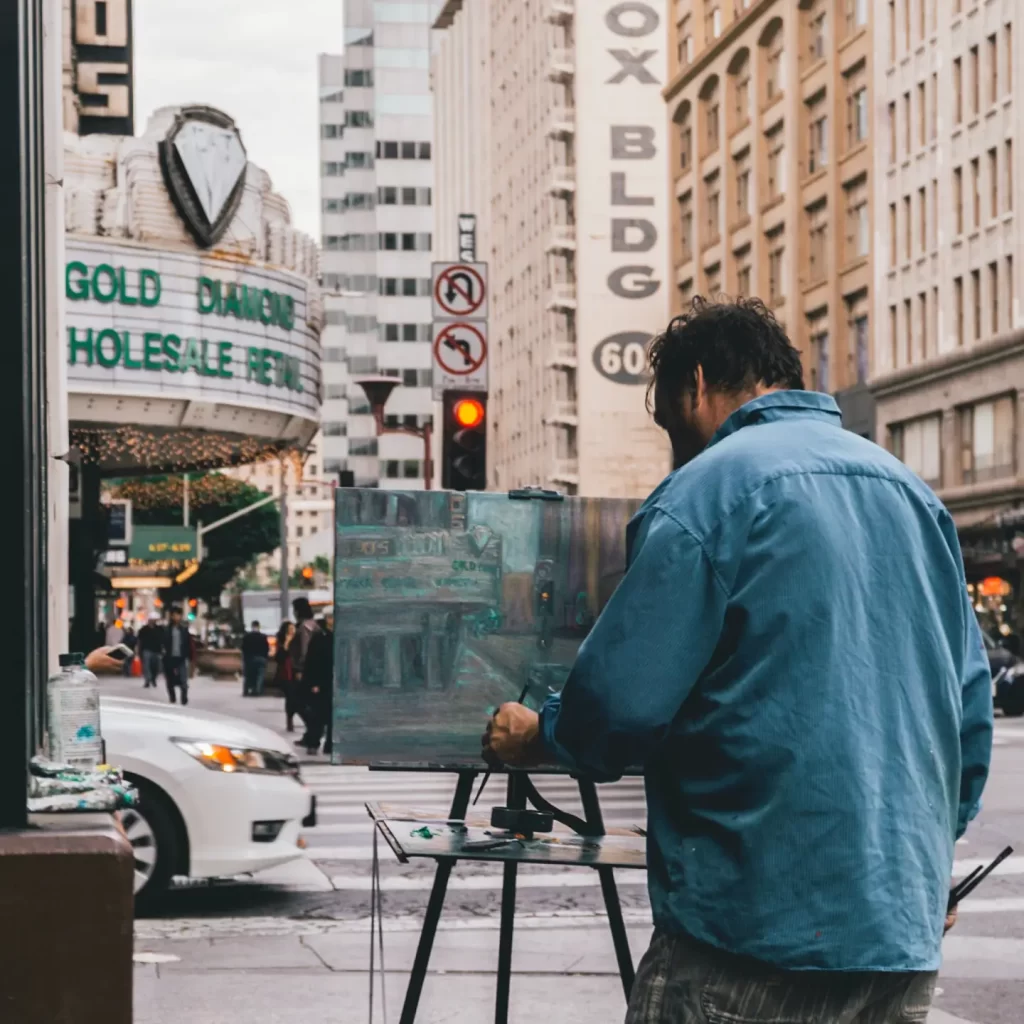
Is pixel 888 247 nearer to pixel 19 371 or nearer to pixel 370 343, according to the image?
pixel 19 371

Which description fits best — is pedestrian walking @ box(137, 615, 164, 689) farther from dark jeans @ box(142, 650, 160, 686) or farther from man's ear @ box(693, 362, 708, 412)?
man's ear @ box(693, 362, 708, 412)

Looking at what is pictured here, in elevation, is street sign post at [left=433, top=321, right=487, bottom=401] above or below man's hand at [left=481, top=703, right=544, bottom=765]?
above

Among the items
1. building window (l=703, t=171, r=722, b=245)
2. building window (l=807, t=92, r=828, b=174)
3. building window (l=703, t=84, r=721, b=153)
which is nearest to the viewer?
building window (l=807, t=92, r=828, b=174)

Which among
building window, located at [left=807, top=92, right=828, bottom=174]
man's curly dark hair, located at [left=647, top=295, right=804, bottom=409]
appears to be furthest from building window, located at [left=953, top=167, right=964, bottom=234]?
man's curly dark hair, located at [left=647, top=295, right=804, bottom=409]

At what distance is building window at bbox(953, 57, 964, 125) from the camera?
51.3 meters

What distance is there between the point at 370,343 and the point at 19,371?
13565 cm

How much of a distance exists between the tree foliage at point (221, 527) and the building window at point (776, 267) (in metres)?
32.6

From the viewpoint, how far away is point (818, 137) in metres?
61.5

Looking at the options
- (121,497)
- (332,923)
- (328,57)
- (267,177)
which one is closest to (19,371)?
(332,923)

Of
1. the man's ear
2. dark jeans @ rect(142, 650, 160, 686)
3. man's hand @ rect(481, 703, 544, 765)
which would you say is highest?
the man's ear

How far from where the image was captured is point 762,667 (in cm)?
304

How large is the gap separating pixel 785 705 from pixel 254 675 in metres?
39.4

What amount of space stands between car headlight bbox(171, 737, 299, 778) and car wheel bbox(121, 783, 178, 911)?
0.96ft

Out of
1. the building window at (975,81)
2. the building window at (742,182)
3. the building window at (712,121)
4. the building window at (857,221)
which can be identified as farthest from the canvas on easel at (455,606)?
the building window at (712,121)
